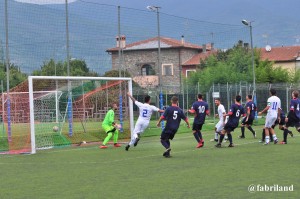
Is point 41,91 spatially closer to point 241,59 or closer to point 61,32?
point 61,32

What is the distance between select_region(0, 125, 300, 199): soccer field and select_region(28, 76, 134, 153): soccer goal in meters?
3.49

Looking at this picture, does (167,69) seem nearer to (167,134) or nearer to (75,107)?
(75,107)

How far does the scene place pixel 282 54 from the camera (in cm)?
9631

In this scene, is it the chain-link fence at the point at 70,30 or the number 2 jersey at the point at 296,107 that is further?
the chain-link fence at the point at 70,30

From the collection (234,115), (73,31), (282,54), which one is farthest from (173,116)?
(282,54)

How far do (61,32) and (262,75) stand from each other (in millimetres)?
37939

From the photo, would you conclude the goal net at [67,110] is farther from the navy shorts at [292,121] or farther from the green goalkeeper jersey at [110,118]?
the navy shorts at [292,121]

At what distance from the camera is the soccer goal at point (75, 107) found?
27.0 metres

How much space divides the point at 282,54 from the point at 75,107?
231 ft

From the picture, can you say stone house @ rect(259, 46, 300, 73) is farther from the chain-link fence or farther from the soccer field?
the soccer field

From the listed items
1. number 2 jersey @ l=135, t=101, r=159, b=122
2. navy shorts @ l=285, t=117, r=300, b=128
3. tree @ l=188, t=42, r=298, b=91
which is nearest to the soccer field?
number 2 jersey @ l=135, t=101, r=159, b=122

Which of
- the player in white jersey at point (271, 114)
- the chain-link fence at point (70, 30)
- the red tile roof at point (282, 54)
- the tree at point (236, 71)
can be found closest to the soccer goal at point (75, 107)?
the chain-link fence at point (70, 30)

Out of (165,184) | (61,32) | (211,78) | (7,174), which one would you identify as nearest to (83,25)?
(61,32)

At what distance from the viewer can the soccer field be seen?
1273 centimetres
